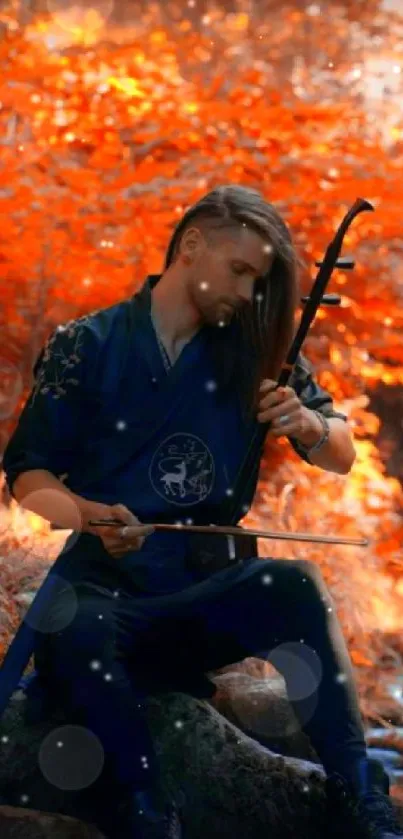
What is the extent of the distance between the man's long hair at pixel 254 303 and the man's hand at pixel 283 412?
0.25ft

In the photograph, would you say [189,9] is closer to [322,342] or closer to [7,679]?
[322,342]

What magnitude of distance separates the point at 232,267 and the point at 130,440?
1.28ft

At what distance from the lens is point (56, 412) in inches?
81.3

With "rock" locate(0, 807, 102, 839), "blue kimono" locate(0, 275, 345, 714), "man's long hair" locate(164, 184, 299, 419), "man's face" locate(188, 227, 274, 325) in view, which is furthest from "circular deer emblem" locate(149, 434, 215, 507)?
"rock" locate(0, 807, 102, 839)

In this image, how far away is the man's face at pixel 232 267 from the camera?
2.05m

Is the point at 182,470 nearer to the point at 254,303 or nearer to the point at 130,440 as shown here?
the point at 130,440

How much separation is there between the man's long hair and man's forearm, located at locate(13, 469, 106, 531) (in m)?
0.40

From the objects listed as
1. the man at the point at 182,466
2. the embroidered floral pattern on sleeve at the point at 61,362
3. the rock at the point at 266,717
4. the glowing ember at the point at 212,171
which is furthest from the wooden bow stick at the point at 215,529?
the glowing ember at the point at 212,171

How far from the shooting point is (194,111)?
4355 millimetres

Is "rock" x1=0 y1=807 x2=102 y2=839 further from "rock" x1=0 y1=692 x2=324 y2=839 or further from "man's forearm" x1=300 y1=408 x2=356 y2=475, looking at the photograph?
"man's forearm" x1=300 y1=408 x2=356 y2=475

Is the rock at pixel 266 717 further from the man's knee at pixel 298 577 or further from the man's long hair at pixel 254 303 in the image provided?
the man's long hair at pixel 254 303

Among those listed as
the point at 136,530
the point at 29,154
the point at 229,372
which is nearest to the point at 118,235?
the point at 29,154

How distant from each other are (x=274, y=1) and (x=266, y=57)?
29cm

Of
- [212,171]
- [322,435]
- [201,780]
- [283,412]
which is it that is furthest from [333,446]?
[212,171]
